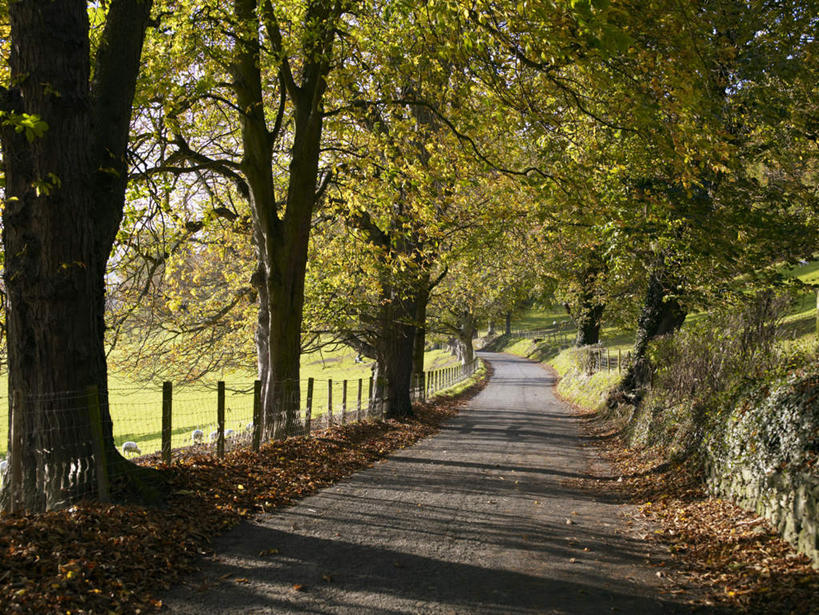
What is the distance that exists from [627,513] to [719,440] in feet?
Result: 5.70

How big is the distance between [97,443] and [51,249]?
207 centimetres

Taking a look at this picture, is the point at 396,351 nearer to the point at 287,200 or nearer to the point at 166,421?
the point at 287,200

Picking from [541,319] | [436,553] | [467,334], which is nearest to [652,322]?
[436,553]

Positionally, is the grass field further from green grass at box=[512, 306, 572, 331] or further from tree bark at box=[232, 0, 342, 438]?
green grass at box=[512, 306, 572, 331]

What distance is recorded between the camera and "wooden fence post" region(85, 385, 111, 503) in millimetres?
6594

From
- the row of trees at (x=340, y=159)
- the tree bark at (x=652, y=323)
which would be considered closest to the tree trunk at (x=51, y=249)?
the row of trees at (x=340, y=159)

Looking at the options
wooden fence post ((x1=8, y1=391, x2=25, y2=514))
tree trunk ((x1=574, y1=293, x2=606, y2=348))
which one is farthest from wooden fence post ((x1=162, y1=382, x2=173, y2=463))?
tree trunk ((x1=574, y1=293, x2=606, y2=348))

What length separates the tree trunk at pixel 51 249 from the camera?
6.28m

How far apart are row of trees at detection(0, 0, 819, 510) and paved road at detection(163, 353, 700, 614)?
2.14 metres

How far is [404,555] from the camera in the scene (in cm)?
636

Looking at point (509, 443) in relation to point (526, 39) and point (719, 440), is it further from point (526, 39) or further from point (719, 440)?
point (526, 39)

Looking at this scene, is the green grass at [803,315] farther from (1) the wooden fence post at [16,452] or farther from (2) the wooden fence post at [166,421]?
(1) the wooden fence post at [16,452]

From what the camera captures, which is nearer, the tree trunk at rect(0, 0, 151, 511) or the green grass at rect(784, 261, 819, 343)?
the tree trunk at rect(0, 0, 151, 511)

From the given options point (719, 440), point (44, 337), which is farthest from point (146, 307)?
point (719, 440)
